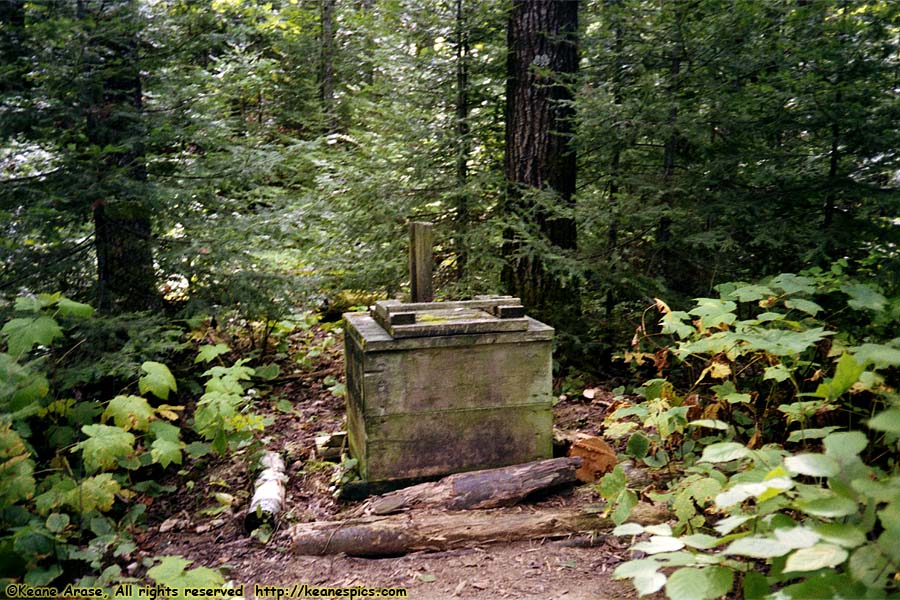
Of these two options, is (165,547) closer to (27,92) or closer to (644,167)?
(27,92)

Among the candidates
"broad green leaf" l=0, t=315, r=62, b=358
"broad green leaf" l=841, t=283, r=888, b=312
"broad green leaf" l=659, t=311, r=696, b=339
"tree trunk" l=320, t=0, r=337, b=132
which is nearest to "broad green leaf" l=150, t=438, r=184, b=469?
"broad green leaf" l=0, t=315, r=62, b=358

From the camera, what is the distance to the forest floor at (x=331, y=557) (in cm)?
310

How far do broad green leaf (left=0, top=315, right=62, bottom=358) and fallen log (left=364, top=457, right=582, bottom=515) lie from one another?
217 cm

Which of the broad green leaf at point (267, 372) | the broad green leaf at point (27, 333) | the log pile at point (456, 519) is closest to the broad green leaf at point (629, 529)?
the log pile at point (456, 519)

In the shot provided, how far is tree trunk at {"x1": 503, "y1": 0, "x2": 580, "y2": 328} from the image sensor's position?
6.13m

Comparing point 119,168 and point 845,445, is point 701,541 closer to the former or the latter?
point 845,445

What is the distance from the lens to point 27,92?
189 inches

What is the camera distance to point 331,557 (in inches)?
135

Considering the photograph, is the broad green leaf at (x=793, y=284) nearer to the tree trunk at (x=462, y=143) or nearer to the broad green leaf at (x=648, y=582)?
the broad green leaf at (x=648, y=582)

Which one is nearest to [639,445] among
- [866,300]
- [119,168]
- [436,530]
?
[436,530]

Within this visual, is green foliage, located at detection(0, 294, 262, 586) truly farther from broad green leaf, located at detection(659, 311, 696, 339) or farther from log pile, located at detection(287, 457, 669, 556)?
broad green leaf, located at detection(659, 311, 696, 339)

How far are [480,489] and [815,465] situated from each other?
2.33 m

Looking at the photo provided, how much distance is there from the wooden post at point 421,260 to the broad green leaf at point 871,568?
3.32 m

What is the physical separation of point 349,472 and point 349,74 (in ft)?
35.4
